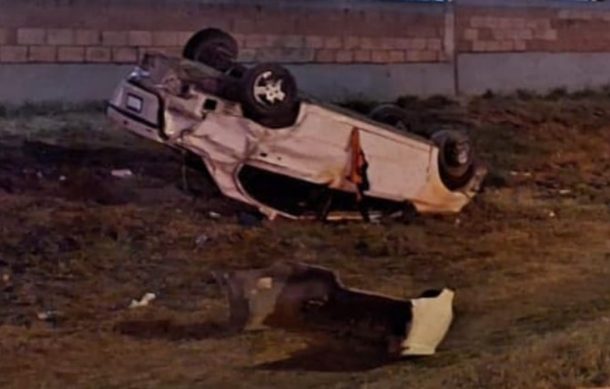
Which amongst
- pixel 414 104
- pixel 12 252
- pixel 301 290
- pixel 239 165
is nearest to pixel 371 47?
pixel 414 104

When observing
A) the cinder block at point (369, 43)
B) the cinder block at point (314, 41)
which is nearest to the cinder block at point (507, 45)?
the cinder block at point (369, 43)

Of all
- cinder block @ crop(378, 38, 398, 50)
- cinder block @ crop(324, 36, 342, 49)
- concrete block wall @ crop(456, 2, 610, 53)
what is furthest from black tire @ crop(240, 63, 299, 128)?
concrete block wall @ crop(456, 2, 610, 53)

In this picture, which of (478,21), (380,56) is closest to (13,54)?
(380,56)

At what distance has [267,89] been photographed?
1190 centimetres

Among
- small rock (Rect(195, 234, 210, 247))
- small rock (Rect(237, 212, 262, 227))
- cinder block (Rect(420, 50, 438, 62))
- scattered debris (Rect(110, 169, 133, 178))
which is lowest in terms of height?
small rock (Rect(195, 234, 210, 247))

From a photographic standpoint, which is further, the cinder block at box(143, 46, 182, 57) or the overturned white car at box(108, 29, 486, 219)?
the cinder block at box(143, 46, 182, 57)

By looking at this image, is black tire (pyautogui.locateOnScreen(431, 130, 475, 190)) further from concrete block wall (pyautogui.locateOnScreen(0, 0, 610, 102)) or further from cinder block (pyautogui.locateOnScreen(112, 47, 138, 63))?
cinder block (pyautogui.locateOnScreen(112, 47, 138, 63))

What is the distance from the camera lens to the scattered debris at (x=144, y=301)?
10.3 meters

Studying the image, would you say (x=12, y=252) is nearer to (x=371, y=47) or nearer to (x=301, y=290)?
(x=301, y=290)

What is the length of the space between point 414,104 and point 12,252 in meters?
8.26

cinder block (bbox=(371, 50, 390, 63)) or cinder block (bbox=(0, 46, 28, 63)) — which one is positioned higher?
cinder block (bbox=(0, 46, 28, 63))

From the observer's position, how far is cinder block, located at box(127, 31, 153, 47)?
53.8ft

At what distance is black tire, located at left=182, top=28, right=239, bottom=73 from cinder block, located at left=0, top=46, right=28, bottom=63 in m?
3.34

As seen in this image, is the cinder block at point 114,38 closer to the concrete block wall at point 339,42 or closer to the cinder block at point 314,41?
the concrete block wall at point 339,42
